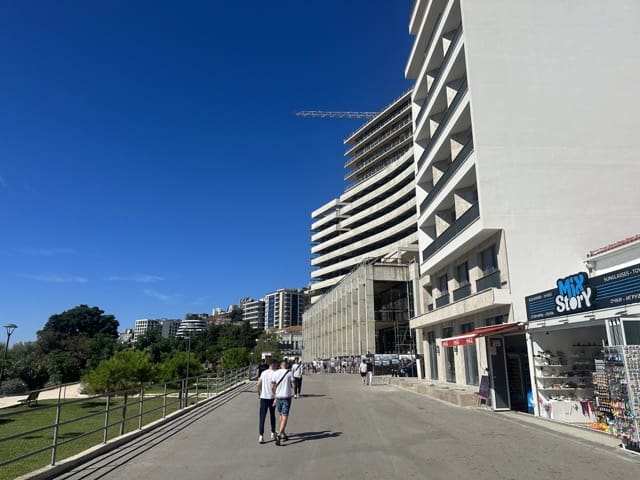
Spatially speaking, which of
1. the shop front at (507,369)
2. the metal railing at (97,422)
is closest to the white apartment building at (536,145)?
the shop front at (507,369)

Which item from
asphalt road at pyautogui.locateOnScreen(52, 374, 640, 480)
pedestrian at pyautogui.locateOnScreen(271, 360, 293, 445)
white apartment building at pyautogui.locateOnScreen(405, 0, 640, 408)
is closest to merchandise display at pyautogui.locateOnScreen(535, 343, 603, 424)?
asphalt road at pyautogui.locateOnScreen(52, 374, 640, 480)

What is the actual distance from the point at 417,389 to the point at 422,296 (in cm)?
1157

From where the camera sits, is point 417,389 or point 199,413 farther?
point 417,389

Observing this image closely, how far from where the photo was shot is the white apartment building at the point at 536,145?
803 inches

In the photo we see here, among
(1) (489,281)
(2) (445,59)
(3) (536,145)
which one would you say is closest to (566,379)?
(1) (489,281)

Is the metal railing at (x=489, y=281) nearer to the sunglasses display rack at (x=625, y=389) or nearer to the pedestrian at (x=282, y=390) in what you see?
the sunglasses display rack at (x=625, y=389)

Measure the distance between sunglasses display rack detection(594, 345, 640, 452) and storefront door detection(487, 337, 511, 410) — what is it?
5.65m

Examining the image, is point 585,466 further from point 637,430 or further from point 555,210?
point 555,210

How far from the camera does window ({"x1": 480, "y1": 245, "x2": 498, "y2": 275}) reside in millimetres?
21664

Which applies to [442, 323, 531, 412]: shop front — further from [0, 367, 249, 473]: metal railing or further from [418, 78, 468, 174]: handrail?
[418, 78, 468, 174]: handrail

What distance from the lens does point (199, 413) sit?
14.9 meters

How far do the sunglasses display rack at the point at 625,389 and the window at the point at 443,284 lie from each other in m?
19.8

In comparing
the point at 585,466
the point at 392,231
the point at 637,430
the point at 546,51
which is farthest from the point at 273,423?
the point at 392,231

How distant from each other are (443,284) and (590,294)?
18.7 m
